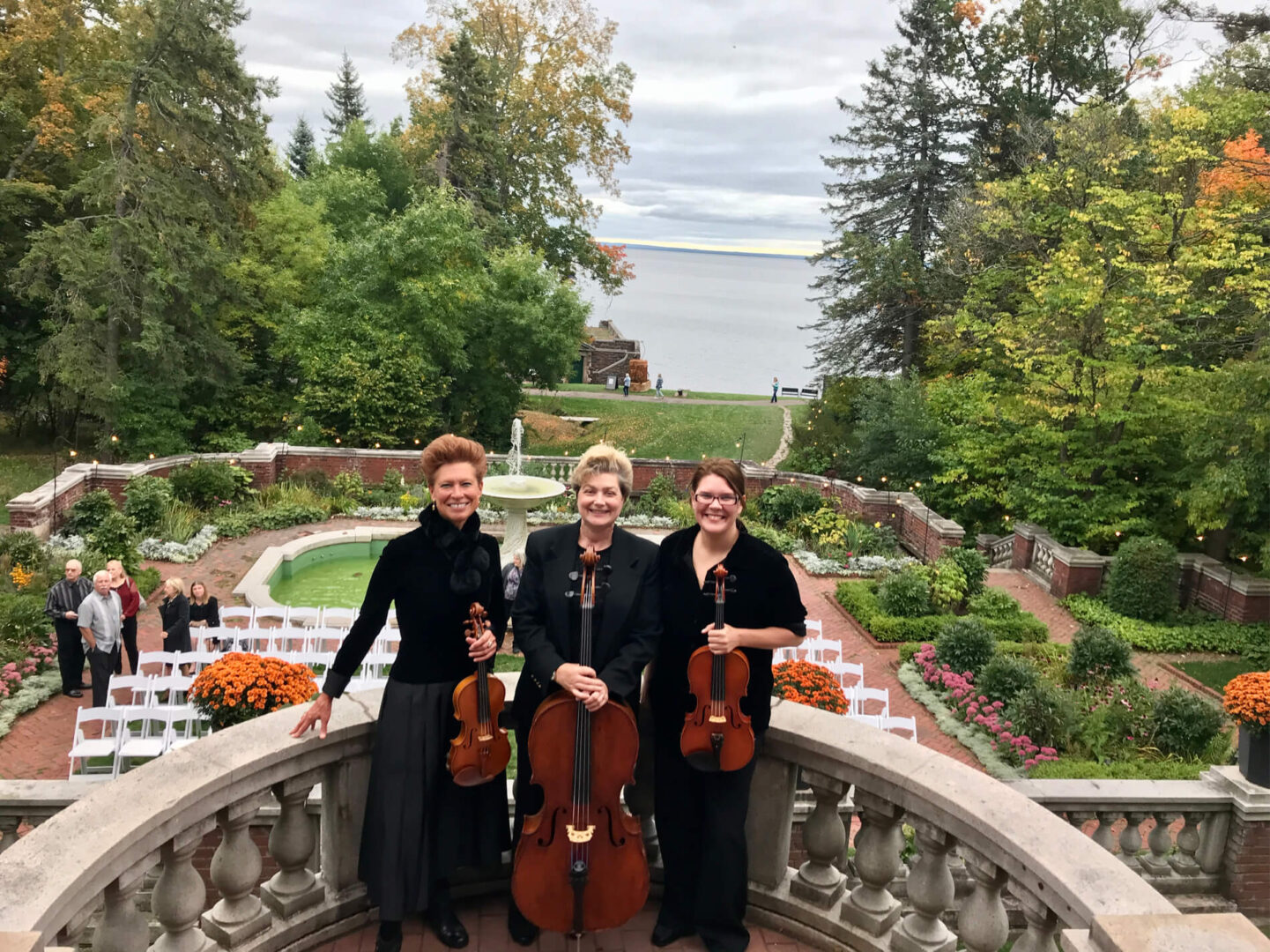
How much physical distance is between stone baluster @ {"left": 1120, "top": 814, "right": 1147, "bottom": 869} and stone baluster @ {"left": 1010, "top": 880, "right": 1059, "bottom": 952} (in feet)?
10.2

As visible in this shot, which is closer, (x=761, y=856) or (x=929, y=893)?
(x=929, y=893)

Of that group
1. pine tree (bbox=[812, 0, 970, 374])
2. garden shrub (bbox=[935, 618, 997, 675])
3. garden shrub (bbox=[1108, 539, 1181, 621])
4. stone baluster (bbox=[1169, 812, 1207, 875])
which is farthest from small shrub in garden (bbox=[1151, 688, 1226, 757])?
pine tree (bbox=[812, 0, 970, 374])

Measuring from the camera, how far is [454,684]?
132 inches

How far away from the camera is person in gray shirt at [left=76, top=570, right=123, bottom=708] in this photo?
926 centimetres

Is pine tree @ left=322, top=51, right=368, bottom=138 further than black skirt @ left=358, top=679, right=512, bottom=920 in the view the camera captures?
Yes

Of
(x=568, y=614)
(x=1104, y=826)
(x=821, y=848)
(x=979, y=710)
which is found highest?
(x=568, y=614)

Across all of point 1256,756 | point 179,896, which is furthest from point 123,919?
point 1256,756

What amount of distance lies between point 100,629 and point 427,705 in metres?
7.62

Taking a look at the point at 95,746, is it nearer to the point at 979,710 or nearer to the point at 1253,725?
the point at 1253,725

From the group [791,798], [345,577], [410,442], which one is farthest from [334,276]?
[791,798]

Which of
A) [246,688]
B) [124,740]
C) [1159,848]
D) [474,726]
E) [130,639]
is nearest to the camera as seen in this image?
[474,726]

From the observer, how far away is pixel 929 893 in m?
3.17

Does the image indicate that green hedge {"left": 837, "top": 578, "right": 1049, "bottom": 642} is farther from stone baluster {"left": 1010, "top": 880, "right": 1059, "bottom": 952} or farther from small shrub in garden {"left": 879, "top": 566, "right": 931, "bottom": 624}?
stone baluster {"left": 1010, "top": 880, "right": 1059, "bottom": 952}

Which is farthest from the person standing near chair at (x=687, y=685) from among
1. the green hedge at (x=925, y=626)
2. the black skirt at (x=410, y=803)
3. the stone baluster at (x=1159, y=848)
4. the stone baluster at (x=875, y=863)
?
the green hedge at (x=925, y=626)
